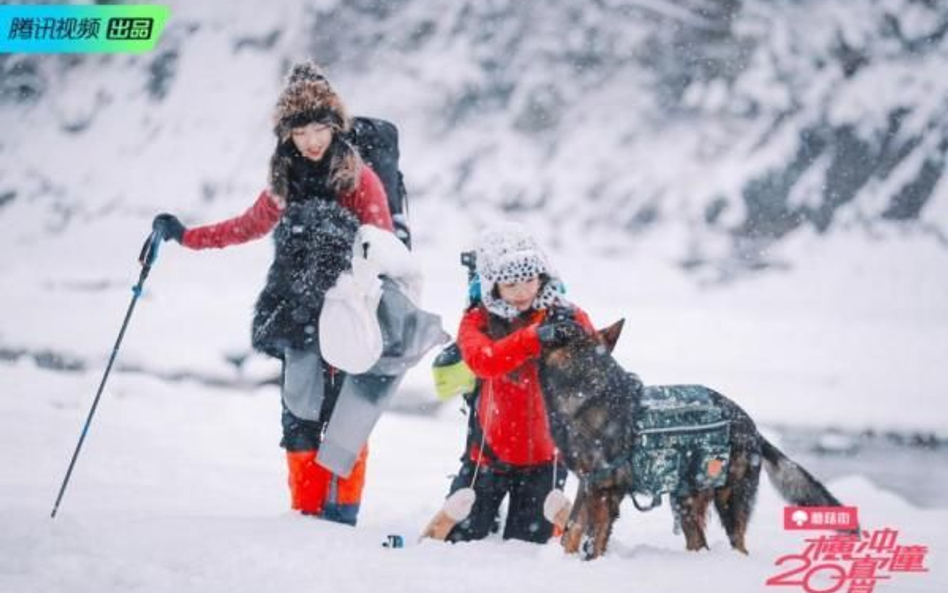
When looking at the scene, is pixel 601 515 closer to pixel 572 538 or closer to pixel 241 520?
pixel 572 538

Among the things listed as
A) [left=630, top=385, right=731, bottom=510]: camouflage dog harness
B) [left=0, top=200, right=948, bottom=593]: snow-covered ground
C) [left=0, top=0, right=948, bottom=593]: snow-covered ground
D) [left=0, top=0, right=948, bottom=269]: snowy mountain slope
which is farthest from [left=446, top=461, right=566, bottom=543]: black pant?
[left=0, top=0, right=948, bottom=269]: snowy mountain slope

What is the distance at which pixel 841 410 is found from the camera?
7711mm

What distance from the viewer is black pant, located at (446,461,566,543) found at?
10.9 ft

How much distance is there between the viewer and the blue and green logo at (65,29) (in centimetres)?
854

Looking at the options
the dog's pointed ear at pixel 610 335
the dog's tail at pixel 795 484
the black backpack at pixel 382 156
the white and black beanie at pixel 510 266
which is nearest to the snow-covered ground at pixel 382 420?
the dog's tail at pixel 795 484

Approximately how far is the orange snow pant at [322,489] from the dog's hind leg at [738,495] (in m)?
1.40

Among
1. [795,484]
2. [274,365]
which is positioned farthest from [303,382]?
[274,365]

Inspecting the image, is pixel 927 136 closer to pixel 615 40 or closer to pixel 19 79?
pixel 615 40

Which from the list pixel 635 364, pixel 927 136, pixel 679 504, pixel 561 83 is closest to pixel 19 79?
pixel 561 83

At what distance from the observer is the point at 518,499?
339 cm

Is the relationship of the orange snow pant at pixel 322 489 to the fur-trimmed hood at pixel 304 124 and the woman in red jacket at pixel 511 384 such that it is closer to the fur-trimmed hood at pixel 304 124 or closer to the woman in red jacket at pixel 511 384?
the woman in red jacket at pixel 511 384

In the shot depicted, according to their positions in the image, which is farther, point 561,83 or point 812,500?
point 561,83

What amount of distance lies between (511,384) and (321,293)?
2.62 feet

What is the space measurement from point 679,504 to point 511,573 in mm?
723
